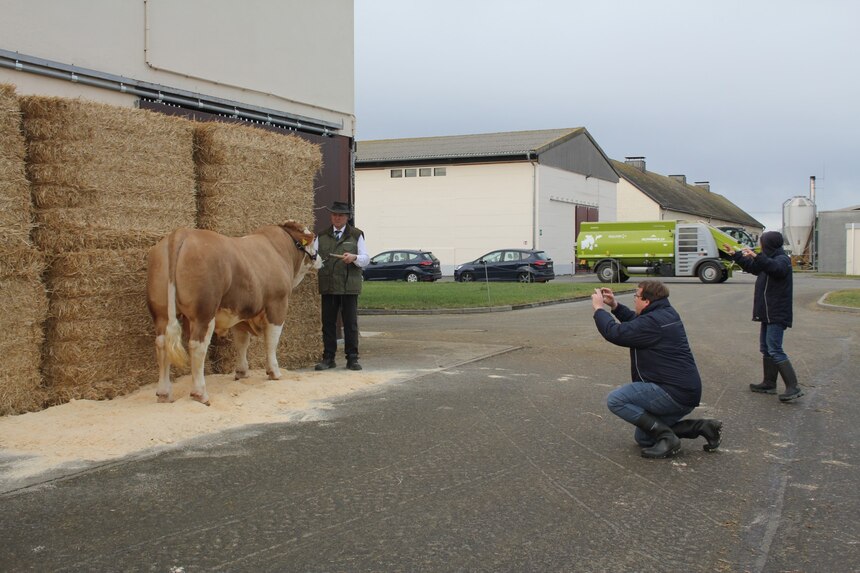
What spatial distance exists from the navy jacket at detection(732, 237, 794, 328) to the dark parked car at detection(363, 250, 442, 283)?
25.9 metres

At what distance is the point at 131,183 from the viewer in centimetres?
811

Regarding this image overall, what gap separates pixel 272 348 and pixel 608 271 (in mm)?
30431

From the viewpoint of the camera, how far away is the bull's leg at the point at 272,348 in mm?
8891

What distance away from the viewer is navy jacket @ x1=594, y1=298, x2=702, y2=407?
20.5ft

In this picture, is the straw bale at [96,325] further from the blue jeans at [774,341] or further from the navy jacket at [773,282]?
the blue jeans at [774,341]

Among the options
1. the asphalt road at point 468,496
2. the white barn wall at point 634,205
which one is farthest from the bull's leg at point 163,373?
the white barn wall at point 634,205

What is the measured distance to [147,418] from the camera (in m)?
6.88

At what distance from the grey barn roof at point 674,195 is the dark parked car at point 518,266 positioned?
86.5 ft

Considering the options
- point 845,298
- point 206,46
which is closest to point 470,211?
point 845,298

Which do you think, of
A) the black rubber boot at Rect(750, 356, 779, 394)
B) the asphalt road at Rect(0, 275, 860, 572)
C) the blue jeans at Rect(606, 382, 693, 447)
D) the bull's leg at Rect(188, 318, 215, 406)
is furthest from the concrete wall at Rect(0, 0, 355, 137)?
the black rubber boot at Rect(750, 356, 779, 394)

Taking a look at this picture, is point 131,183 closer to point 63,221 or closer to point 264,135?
point 63,221

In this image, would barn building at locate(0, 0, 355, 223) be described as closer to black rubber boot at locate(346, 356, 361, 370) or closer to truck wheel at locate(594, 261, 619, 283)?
black rubber boot at locate(346, 356, 361, 370)

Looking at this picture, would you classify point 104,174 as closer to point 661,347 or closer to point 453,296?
point 661,347

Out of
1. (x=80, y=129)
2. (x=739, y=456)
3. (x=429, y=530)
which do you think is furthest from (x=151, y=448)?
(x=739, y=456)
